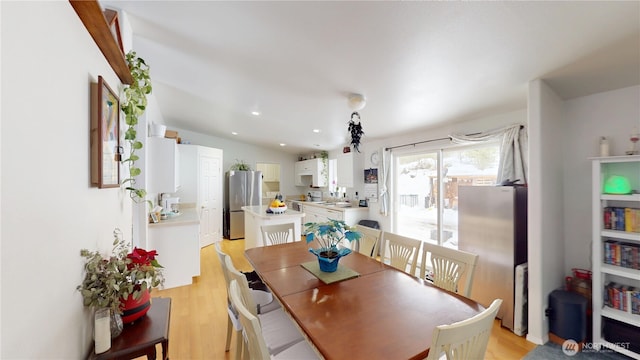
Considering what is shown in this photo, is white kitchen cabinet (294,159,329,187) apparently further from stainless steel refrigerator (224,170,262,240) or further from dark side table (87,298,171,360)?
dark side table (87,298,171,360)

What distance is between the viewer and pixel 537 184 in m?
2.03

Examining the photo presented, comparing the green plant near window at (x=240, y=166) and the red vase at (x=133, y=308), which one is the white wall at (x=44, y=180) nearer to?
the red vase at (x=133, y=308)

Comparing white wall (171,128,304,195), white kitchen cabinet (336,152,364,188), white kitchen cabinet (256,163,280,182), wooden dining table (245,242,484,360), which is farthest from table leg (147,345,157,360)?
white kitchen cabinet (256,163,280,182)

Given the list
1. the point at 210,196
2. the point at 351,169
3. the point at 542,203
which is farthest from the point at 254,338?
the point at 210,196

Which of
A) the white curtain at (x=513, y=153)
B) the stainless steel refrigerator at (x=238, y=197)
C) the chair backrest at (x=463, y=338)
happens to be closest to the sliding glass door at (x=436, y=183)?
the white curtain at (x=513, y=153)

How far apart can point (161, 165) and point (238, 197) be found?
286 centimetres

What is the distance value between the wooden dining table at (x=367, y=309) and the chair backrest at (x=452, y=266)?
0.28 metres

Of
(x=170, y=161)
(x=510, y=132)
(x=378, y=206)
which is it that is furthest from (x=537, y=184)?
(x=170, y=161)

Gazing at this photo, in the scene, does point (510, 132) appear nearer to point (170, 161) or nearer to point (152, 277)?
point (152, 277)

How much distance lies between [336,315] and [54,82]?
1422mm

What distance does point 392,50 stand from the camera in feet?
5.50

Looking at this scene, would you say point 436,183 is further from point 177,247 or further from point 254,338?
point 177,247

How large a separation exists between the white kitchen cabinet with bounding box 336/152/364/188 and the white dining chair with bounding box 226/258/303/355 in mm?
3415

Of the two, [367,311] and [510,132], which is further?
[510,132]
